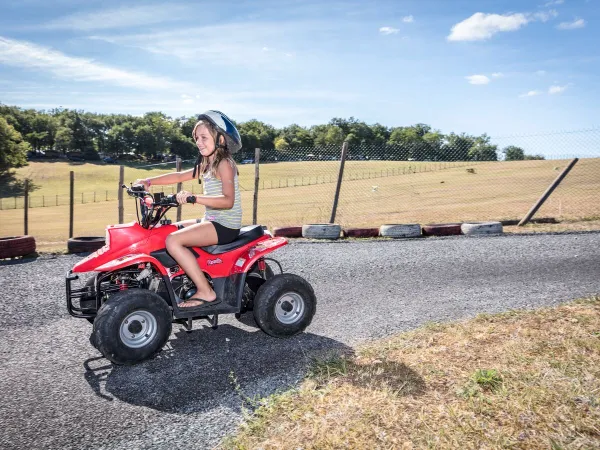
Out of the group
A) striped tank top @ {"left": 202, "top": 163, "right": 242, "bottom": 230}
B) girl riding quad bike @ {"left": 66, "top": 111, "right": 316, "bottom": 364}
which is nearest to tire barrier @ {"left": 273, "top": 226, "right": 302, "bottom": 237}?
girl riding quad bike @ {"left": 66, "top": 111, "right": 316, "bottom": 364}

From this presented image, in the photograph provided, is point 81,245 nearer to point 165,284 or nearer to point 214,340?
point 214,340

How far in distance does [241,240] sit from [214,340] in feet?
4.09

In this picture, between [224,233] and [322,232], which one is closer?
[224,233]

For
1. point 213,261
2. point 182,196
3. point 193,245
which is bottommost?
point 213,261

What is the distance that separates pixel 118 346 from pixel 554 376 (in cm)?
393

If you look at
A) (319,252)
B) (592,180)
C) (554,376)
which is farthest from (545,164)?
(554,376)

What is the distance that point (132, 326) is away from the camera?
461cm

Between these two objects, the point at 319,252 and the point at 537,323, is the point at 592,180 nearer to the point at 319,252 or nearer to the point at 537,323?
the point at 319,252

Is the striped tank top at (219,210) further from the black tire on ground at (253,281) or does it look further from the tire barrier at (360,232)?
the tire barrier at (360,232)

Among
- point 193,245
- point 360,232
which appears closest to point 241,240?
point 193,245

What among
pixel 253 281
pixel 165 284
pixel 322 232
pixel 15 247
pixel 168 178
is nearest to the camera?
pixel 165 284

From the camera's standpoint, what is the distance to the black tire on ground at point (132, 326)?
173 inches

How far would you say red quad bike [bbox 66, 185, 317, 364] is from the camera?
14.8ft

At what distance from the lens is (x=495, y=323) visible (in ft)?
18.6
